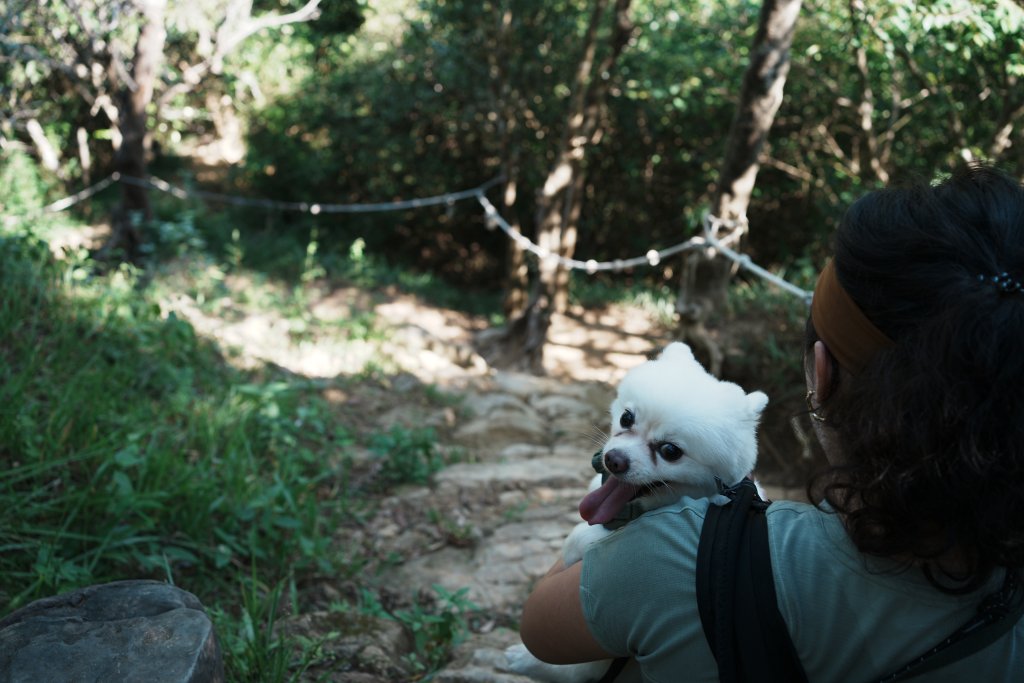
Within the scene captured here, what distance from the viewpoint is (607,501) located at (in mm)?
1536

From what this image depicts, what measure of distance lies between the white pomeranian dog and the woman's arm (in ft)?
0.49

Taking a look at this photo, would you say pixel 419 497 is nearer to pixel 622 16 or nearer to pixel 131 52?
pixel 622 16

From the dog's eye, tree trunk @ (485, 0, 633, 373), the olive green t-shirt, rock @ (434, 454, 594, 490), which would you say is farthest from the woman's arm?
tree trunk @ (485, 0, 633, 373)

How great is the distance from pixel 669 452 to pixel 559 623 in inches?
15.9

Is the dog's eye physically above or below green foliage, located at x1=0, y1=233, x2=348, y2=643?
above

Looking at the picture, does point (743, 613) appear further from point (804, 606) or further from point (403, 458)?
point (403, 458)

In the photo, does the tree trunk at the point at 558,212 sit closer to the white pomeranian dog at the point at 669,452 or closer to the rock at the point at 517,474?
the rock at the point at 517,474

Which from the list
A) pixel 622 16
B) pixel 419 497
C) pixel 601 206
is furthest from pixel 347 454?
pixel 601 206

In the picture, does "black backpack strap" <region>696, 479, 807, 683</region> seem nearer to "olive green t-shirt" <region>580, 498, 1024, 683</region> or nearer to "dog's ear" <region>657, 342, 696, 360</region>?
"olive green t-shirt" <region>580, 498, 1024, 683</region>

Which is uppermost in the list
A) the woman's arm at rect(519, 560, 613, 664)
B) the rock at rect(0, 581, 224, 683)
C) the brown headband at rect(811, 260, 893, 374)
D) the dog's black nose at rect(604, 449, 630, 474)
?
the brown headband at rect(811, 260, 893, 374)

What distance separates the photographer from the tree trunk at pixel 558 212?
23.9 feet

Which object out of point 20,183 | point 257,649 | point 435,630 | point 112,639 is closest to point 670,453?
point 112,639

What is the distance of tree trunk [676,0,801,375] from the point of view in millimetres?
4586

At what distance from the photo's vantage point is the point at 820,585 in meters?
1.13
